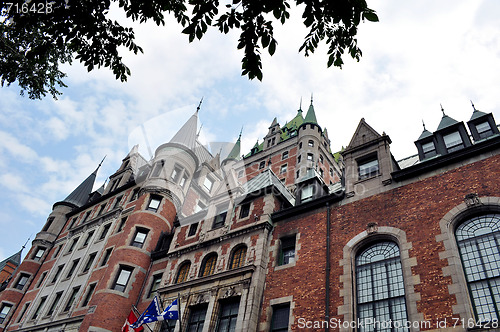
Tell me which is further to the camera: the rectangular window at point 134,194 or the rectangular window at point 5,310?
the rectangular window at point 5,310

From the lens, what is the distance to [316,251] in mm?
19234

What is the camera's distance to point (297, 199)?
929 inches

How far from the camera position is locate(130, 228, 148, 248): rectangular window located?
30.9m

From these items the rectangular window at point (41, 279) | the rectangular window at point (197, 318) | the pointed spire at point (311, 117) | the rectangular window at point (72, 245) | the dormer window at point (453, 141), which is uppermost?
the pointed spire at point (311, 117)

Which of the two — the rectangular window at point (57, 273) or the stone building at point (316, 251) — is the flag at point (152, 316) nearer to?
the stone building at point (316, 251)

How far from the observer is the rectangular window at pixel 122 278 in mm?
28027

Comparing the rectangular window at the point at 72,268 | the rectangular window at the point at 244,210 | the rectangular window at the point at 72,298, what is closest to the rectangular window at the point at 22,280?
the rectangular window at the point at 72,268

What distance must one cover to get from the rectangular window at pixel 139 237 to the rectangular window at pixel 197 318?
35.0ft

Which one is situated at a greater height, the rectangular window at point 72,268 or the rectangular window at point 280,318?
the rectangular window at point 72,268

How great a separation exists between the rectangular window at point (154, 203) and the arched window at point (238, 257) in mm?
12934

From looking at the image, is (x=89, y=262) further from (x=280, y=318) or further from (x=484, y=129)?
(x=484, y=129)

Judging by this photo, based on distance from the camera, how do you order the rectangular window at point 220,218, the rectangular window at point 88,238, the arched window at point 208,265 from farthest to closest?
1. the rectangular window at point 88,238
2. the rectangular window at point 220,218
3. the arched window at point 208,265

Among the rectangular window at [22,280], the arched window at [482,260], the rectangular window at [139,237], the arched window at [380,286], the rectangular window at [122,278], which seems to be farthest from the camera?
the rectangular window at [22,280]

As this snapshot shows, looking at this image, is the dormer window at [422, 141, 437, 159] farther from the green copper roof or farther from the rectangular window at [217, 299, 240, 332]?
the green copper roof
